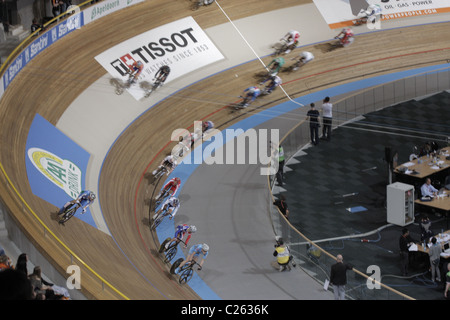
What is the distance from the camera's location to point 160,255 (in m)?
16.6

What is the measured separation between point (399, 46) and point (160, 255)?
1359cm

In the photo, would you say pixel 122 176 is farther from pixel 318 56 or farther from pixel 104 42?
pixel 318 56

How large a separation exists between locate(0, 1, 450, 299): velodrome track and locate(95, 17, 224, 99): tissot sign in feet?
1.01

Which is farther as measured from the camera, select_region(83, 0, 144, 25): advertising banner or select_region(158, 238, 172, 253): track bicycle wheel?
select_region(83, 0, 144, 25): advertising banner

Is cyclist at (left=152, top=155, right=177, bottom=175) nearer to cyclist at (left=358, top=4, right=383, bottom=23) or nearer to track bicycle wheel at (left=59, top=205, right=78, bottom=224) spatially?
track bicycle wheel at (left=59, top=205, right=78, bottom=224)

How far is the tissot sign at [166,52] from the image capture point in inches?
891

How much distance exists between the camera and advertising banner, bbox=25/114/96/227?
16359mm

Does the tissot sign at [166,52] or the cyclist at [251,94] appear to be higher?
the tissot sign at [166,52]

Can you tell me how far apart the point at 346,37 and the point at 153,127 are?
799cm

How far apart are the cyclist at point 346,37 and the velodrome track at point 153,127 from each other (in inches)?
13.5

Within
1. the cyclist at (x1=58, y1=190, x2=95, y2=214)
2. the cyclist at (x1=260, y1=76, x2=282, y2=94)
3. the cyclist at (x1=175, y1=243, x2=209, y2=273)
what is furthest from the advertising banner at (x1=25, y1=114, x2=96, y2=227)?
the cyclist at (x1=260, y1=76, x2=282, y2=94)

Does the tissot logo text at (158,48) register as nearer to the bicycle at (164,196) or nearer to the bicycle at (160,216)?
the bicycle at (164,196)

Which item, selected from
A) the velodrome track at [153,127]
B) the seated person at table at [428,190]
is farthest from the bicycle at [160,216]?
the seated person at table at [428,190]

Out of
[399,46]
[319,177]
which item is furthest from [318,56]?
[319,177]
